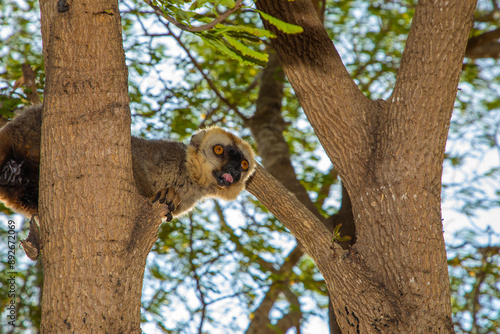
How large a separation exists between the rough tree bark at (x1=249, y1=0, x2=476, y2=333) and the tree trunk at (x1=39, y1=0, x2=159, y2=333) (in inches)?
52.5

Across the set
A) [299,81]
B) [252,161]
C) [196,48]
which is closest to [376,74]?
[196,48]

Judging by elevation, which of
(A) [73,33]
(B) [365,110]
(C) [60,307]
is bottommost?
(C) [60,307]

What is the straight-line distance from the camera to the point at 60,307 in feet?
7.83

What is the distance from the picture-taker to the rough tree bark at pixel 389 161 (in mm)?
3092

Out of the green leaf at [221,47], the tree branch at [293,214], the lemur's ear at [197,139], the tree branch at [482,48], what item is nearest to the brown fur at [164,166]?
the lemur's ear at [197,139]

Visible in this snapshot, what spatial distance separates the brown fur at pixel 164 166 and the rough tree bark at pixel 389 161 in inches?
45.1

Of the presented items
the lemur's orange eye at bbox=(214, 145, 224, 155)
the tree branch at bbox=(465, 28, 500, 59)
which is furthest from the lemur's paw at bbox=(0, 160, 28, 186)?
the tree branch at bbox=(465, 28, 500, 59)

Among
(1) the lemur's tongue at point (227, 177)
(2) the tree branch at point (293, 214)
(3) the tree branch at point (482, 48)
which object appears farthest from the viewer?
(3) the tree branch at point (482, 48)

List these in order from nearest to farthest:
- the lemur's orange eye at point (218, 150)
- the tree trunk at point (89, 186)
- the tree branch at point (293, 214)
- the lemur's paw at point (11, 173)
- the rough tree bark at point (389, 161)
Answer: the tree trunk at point (89, 186), the rough tree bark at point (389, 161), the tree branch at point (293, 214), the lemur's paw at point (11, 173), the lemur's orange eye at point (218, 150)

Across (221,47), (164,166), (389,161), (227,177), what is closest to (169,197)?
(164,166)

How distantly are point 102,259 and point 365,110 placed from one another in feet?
7.32

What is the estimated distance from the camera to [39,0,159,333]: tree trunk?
95.7 inches

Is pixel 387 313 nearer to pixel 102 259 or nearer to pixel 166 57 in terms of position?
pixel 102 259

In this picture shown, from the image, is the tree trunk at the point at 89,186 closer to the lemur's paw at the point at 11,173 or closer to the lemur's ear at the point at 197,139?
the lemur's paw at the point at 11,173
